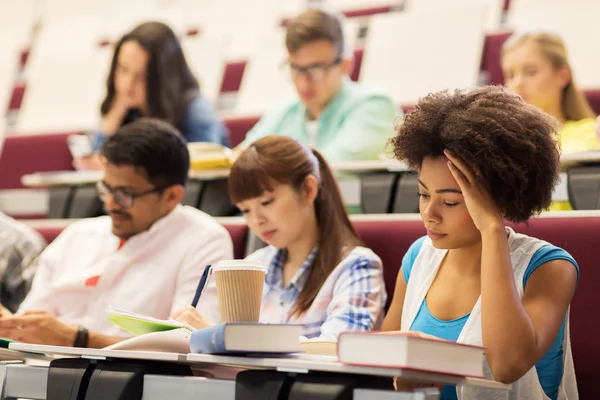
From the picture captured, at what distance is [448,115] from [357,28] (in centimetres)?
152

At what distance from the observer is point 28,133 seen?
214 centimetres

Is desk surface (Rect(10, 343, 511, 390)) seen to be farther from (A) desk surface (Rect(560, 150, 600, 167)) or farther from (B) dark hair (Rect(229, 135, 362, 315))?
(A) desk surface (Rect(560, 150, 600, 167))

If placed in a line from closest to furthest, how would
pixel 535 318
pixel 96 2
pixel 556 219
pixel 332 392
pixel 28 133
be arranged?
1. pixel 332 392
2. pixel 535 318
3. pixel 556 219
4. pixel 28 133
5. pixel 96 2

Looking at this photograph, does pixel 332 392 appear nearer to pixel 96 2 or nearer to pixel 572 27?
pixel 572 27

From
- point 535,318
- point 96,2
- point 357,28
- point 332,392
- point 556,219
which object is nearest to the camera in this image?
point 332,392

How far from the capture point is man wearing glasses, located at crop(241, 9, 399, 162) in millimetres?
1594

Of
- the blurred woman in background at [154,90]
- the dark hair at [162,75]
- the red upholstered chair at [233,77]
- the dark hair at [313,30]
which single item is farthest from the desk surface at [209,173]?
the red upholstered chair at [233,77]

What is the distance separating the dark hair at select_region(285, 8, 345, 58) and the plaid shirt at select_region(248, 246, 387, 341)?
0.58 metres

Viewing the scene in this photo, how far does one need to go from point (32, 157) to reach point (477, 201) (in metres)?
1.49

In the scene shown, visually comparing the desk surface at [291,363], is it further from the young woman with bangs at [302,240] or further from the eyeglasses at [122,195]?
the eyeglasses at [122,195]

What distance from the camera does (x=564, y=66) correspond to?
1.56 metres

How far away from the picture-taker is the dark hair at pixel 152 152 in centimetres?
129

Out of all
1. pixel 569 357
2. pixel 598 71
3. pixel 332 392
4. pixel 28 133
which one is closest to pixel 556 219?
pixel 569 357

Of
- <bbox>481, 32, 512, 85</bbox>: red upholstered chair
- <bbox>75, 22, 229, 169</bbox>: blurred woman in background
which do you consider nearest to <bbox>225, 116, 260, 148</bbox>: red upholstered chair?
<bbox>75, 22, 229, 169</bbox>: blurred woman in background
